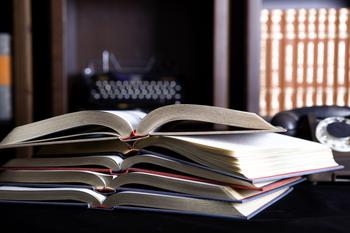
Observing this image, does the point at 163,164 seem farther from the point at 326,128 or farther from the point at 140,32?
the point at 140,32

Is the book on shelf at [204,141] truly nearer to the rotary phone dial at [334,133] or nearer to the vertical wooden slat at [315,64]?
the rotary phone dial at [334,133]

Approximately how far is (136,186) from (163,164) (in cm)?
4

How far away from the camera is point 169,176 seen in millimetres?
453

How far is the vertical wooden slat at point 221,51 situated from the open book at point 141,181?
652 mm

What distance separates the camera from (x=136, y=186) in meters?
0.46

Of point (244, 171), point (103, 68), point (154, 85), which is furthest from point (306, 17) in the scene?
point (244, 171)

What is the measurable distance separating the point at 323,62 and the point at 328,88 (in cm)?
7

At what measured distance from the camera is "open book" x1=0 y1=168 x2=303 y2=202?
16.9 inches

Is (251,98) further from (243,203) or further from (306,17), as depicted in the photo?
(243,203)

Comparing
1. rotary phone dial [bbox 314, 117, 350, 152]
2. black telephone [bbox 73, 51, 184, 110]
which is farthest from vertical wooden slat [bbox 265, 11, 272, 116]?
rotary phone dial [bbox 314, 117, 350, 152]

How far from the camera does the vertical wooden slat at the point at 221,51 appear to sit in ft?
3.71

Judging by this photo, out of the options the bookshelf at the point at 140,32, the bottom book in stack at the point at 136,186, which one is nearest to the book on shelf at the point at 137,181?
the bottom book in stack at the point at 136,186

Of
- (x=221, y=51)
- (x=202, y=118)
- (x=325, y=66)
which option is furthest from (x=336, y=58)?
(x=202, y=118)

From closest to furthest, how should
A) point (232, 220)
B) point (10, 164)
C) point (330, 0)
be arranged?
point (232, 220) → point (10, 164) → point (330, 0)
